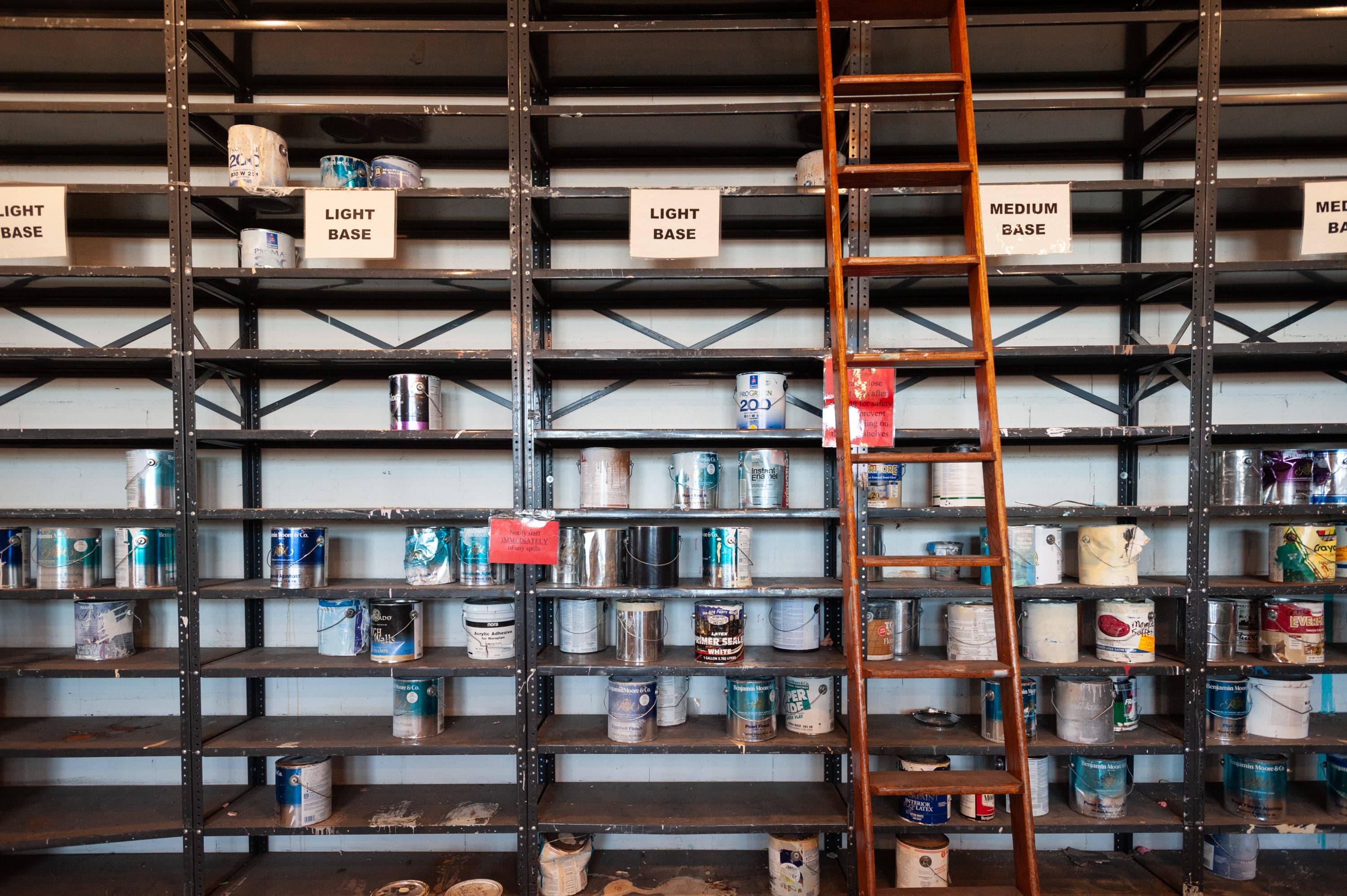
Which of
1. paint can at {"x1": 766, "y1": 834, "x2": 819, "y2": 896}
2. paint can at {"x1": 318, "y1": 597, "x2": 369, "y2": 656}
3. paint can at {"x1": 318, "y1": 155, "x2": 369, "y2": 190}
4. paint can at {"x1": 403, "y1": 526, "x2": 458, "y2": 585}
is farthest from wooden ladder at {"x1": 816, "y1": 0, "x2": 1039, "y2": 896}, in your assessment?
paint can at {"x1": 318, "y1": 597, "x2": 369, "y2": 656}

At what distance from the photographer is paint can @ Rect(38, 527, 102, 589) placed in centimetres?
235

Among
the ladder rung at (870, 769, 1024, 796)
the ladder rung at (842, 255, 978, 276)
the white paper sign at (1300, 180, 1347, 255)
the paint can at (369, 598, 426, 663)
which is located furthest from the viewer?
the paint can at (369, 598, 426, 663)

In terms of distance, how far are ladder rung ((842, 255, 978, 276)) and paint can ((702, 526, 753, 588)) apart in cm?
94

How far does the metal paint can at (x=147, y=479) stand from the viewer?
2.35 metres

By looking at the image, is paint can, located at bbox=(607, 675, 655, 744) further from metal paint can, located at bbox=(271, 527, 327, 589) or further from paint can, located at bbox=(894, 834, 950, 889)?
metal paint can, located at bbox=(271, 527, 327, 589)

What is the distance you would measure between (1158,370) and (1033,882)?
1954 mm

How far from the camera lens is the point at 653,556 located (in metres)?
2.29

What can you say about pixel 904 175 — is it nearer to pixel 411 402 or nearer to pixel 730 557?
pixel 730 557

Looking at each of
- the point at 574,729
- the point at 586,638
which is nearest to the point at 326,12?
the point at 586,638

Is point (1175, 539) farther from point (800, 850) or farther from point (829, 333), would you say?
point (800, 850)

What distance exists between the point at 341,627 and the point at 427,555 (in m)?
0.44

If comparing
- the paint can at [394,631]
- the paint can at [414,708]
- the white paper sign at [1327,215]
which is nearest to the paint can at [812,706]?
the paint can at [414,708]

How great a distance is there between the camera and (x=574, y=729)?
97.7 inches

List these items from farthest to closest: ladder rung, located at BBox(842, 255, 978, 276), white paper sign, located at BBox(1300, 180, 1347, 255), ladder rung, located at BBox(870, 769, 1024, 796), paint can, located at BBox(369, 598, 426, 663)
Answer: paint can, located at BBox(369, 598, 426, 663)
white paper sign, located at BBox(1300, 180, 1347, 255)
ladder rung, located at BBox(842, 255, 978, 276)
ladder rung, located at BBox(870, 769, 1024, 796)
